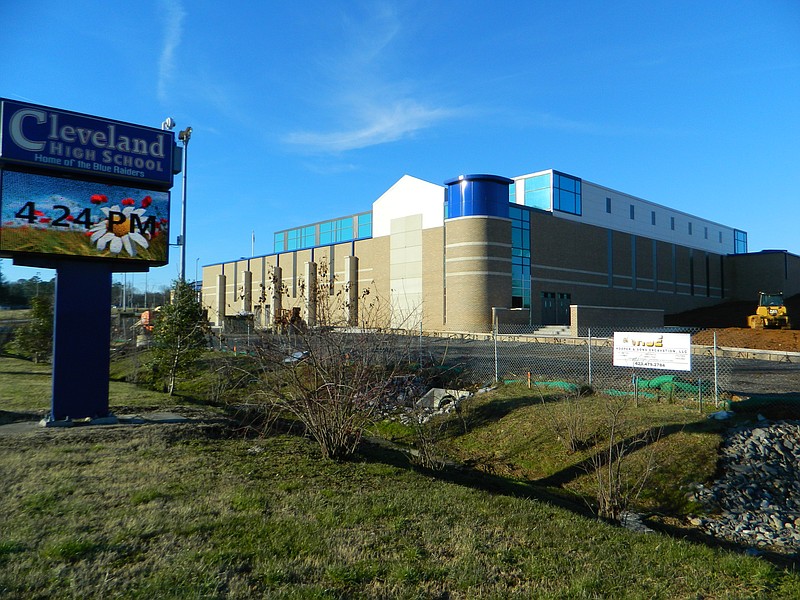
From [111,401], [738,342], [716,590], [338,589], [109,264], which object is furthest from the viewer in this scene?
[738,342]

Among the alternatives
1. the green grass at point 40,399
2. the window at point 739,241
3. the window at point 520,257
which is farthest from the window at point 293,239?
the window at point 739,241

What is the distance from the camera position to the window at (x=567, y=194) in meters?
44.2

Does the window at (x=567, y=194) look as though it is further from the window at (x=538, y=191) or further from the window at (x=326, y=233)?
the window at (x=326, y=233)

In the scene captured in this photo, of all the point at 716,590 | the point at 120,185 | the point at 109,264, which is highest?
the point at 120,185

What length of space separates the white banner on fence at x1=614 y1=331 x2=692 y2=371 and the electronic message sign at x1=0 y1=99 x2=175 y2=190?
11.3 m

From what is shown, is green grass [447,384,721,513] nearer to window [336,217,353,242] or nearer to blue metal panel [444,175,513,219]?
blue metal panel [444,175,513,219]

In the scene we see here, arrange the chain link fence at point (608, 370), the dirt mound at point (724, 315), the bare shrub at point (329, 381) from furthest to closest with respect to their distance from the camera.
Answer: the dirt mound at point (724, 315)
the chain link fence at point (608, 370)
the bare shrub at point (329, 381)

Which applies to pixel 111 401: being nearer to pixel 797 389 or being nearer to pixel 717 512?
pixel 717 512

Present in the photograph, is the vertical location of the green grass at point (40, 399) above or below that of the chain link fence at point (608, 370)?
below

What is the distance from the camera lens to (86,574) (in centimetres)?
410

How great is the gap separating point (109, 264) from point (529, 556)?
1095 centimetres

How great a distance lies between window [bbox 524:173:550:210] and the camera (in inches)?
1736

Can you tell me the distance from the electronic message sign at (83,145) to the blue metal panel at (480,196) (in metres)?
28.3

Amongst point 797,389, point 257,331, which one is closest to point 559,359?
point 797,389
